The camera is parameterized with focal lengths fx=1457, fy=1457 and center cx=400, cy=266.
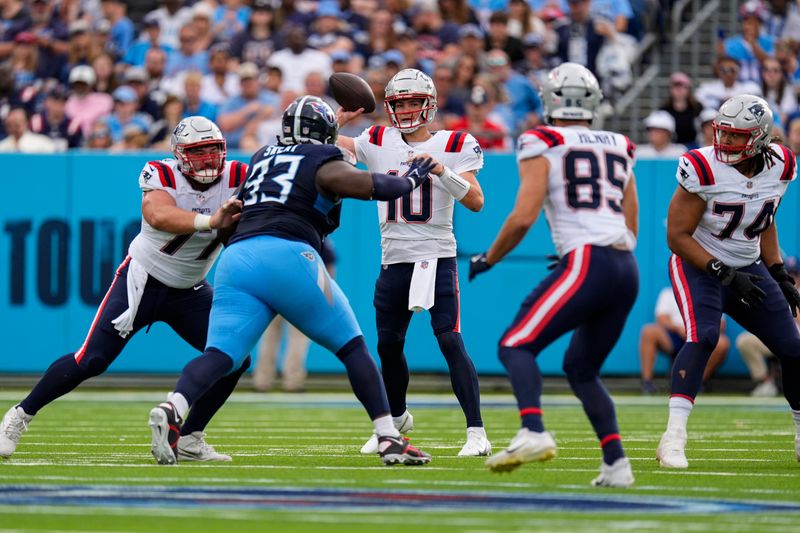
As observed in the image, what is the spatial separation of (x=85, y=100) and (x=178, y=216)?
9.05 m

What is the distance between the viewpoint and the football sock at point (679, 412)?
7.05m

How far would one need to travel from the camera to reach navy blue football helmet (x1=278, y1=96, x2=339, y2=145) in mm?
6730

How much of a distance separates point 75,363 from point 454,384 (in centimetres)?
192

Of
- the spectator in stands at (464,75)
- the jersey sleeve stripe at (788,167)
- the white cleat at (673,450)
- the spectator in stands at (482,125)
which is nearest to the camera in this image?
the white cleat at (673,450)

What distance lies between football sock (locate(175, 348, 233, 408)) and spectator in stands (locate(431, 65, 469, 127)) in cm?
839

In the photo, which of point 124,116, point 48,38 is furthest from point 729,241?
point 48,38

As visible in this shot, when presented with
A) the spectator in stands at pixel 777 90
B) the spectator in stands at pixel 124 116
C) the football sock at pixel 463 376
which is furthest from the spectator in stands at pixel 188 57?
the football sock at pixel 463 376

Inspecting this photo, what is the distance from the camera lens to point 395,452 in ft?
21.5

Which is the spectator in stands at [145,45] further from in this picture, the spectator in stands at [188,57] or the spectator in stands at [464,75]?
the spectator in stands at [464,75]

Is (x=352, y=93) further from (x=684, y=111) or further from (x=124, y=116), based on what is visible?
(x=124, y=116)

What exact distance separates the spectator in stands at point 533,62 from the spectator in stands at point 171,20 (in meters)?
3.93

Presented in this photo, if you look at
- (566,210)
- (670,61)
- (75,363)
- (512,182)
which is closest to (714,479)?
(566,210)

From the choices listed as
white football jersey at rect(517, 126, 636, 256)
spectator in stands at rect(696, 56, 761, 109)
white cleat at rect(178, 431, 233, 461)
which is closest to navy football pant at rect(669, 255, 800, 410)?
white football jersey at rect(517, 126, 636, 256)

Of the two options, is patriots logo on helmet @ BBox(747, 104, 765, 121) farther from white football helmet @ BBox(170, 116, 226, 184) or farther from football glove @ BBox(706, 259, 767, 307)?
white football helmet @ BBox(170, 116, 226, 184)
